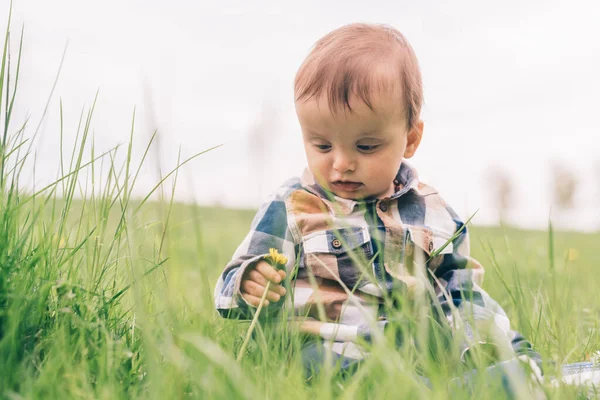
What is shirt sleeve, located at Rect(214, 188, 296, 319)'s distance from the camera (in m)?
2.29

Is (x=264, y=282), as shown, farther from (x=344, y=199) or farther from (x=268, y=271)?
(x=344, y=199)

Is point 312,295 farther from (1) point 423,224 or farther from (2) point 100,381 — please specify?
(2) point 100,381

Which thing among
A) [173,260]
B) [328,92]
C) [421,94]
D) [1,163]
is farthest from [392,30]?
[173,260]

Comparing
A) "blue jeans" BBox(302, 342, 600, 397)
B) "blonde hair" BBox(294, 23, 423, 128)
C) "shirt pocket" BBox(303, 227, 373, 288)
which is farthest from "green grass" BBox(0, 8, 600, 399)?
"blonde hair" BBox(294, 23, 423, 128)

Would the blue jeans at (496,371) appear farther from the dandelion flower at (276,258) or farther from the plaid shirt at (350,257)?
the dandelion flower at (276,258)

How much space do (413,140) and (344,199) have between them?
1.35ft

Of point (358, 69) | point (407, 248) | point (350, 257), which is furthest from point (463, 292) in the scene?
point (358, 69)

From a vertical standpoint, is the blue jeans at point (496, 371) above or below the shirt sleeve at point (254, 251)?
below

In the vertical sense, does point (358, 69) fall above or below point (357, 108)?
above

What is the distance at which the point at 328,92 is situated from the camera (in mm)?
2322

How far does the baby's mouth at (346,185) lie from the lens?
248cm

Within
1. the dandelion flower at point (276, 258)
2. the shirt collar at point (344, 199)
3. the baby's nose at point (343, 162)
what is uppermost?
the baby's nose at point (343, 162)

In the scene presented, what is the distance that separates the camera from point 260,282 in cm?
220

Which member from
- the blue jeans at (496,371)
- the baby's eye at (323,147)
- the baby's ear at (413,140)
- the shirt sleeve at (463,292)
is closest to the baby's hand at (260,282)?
the blue jeans at (496,371)
